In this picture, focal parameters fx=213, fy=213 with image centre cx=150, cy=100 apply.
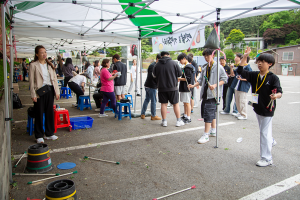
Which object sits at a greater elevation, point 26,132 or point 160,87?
point 160,87

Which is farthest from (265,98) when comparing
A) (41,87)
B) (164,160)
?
(41,87)

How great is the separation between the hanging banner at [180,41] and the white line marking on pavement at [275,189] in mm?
3733

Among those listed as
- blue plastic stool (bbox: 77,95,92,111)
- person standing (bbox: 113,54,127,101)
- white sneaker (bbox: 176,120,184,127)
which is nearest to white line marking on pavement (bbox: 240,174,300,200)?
white sneaker (bbox: 176,120,184,127)

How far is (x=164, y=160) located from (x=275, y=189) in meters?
1.69

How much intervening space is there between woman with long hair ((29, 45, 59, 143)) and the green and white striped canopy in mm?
1242

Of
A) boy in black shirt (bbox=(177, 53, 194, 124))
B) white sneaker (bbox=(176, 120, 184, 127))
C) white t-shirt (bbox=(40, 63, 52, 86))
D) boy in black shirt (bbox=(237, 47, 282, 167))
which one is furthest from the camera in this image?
boy in black shirt (bbox=(177, 53, 194, 124))

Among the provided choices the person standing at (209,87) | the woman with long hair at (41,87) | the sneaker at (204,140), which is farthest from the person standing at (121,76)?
the sneaker at (204,140)

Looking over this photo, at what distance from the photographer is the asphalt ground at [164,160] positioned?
2.82 metres

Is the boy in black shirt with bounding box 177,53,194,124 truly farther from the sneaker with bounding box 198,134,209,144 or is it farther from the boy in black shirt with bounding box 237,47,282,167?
the boy in black shirt with bounding box 237,47,282,167

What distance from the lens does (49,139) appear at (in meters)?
4.78

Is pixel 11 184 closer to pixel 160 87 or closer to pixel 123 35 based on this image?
pixel 160 87

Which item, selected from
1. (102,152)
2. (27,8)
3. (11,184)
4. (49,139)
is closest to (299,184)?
(102,152)

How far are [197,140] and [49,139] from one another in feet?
10.9

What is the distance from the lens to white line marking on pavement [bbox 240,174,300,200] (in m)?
2.67
